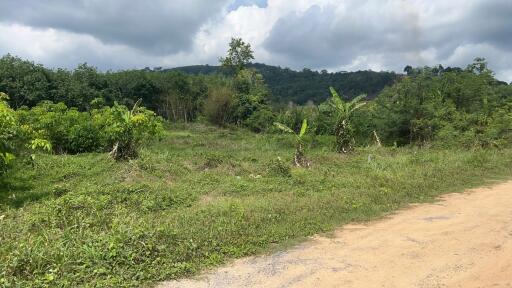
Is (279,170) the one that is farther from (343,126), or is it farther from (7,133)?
(343,126)

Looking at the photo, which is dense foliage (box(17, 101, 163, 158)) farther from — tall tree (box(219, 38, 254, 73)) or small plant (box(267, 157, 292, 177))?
tall tree (box(219, 38, 254, 73))

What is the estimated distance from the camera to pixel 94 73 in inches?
1676

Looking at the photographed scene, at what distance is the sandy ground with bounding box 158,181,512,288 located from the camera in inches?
210

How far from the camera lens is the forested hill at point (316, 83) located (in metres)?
69.2

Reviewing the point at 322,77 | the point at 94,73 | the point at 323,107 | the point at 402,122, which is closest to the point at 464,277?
the point at 402,122

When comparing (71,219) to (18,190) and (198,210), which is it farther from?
(18,190)

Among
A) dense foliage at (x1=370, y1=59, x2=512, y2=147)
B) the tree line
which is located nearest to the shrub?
the tree line

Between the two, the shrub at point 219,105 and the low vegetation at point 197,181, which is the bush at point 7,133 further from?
the shrub at point 219,105

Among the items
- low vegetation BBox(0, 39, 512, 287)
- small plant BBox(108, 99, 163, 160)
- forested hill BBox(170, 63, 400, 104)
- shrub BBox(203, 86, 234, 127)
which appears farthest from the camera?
forested hill BBox(170, 63, 400, 104)

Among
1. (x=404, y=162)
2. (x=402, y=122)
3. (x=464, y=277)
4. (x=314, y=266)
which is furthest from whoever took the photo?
(x=402, y=122)

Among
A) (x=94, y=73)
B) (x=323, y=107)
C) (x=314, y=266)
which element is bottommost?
(x=314, y=266)

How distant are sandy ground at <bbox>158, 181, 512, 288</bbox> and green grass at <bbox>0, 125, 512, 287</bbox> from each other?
46cm

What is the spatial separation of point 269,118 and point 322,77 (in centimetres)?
4954

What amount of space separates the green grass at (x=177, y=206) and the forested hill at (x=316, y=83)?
4535 cm
